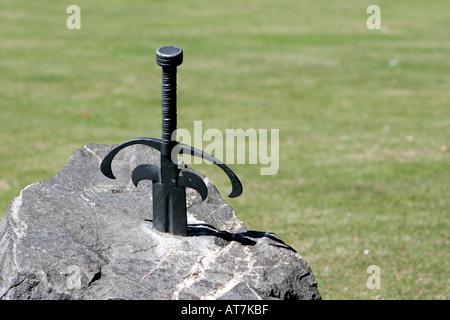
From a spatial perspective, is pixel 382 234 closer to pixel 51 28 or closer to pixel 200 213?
pixel 200 213

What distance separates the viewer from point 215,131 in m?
9.55

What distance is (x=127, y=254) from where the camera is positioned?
3.41m

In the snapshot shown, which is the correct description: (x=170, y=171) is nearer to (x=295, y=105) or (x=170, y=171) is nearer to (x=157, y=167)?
(x=157, y=167)

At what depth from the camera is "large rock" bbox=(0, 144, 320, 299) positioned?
123 inches

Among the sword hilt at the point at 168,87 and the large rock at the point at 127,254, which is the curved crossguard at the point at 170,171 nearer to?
the sword hilt at the point at 168,87

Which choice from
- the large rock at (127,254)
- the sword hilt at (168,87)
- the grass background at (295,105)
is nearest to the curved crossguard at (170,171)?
the sword hilt at (168,87)

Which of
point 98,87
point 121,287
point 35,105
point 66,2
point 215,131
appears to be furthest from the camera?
point 66,2

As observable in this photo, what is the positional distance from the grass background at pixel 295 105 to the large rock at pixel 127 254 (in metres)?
2.26

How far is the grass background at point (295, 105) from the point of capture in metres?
6.56

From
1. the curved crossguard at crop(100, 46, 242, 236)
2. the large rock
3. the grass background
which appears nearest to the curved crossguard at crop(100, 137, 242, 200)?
the curved crossguard at crop(100, 46, 242, 236)

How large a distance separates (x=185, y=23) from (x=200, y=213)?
1352cm

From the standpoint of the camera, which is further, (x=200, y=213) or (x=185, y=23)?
(x=185, y=23)

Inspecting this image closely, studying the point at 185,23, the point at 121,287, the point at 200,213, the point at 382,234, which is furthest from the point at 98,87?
the point at 121,287

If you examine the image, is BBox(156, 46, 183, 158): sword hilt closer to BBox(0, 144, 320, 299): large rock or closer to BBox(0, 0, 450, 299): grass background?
BBox(0, 144, 320, 299): large rock
